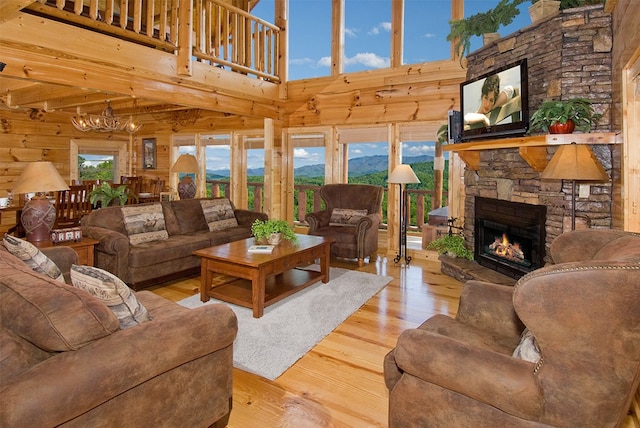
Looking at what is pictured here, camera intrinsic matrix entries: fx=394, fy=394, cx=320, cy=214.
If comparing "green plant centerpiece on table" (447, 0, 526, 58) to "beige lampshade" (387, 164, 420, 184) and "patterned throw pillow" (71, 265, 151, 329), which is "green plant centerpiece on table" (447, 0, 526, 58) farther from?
"patterned throw pillow" (71, 265, 151, 329)

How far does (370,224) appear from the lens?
5207mm

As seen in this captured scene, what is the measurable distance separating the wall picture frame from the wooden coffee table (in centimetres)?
604

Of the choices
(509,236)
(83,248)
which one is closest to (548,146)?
(509,236)

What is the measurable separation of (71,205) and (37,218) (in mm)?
2229

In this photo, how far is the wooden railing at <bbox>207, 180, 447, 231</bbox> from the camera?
6.78 m

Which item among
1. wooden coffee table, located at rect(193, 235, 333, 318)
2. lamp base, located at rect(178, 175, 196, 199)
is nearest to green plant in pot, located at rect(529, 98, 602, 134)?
wooden coffee table, located at rect(193, 235, 333, 318)

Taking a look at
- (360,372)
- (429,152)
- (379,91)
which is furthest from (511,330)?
(379,91)

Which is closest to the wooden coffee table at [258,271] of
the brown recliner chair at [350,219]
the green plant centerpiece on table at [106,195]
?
the brown recliner chair at [350,219]

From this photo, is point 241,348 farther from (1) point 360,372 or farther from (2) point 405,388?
(2) point 405,388

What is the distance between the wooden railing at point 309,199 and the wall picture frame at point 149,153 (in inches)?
56.1

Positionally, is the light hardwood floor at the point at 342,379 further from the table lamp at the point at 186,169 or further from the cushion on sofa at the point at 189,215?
the table lamp at the point at 186,169

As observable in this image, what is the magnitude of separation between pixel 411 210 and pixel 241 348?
4964 mm

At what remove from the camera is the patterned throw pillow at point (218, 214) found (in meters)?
5.27

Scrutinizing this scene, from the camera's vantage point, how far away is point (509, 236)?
432 cm
